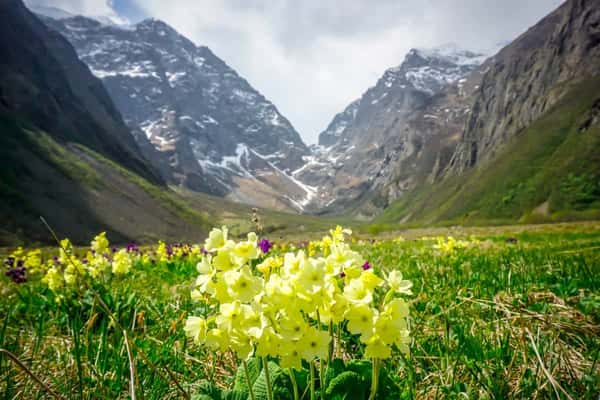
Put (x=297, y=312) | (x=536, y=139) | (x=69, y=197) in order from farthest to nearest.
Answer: (x=536, y=139) < (x=69, y=197) < (x=297, y=312)

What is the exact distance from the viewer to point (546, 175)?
9050 centimetres

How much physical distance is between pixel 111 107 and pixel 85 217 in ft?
408

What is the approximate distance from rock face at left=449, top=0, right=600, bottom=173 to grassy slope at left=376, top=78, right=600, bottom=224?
40.0 ft

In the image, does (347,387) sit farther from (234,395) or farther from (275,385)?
(234,395)

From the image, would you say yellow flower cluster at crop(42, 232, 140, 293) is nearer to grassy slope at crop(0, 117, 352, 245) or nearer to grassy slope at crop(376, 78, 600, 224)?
grassy slope at crop(0, 117, 352, 245)

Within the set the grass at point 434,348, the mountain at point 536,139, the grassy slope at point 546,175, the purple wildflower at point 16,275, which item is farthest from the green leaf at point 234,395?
the grassy slope at point 546,175

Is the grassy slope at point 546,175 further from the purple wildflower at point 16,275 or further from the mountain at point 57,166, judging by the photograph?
the purple wildflower at point 16,275

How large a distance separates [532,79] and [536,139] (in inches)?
1673

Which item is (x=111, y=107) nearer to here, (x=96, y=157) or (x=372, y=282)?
(x=96, y=157)

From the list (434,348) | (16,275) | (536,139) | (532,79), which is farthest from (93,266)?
(532,79)

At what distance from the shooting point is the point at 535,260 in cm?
663

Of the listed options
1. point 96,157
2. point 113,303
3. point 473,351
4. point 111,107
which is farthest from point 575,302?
point 111,107

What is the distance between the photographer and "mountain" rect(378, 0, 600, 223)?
83.1 meters

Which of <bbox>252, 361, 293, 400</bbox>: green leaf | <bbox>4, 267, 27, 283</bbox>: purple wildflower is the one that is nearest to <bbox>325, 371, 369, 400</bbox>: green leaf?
<bbox>252, 361, 293, 400</bbox>: green leaf
